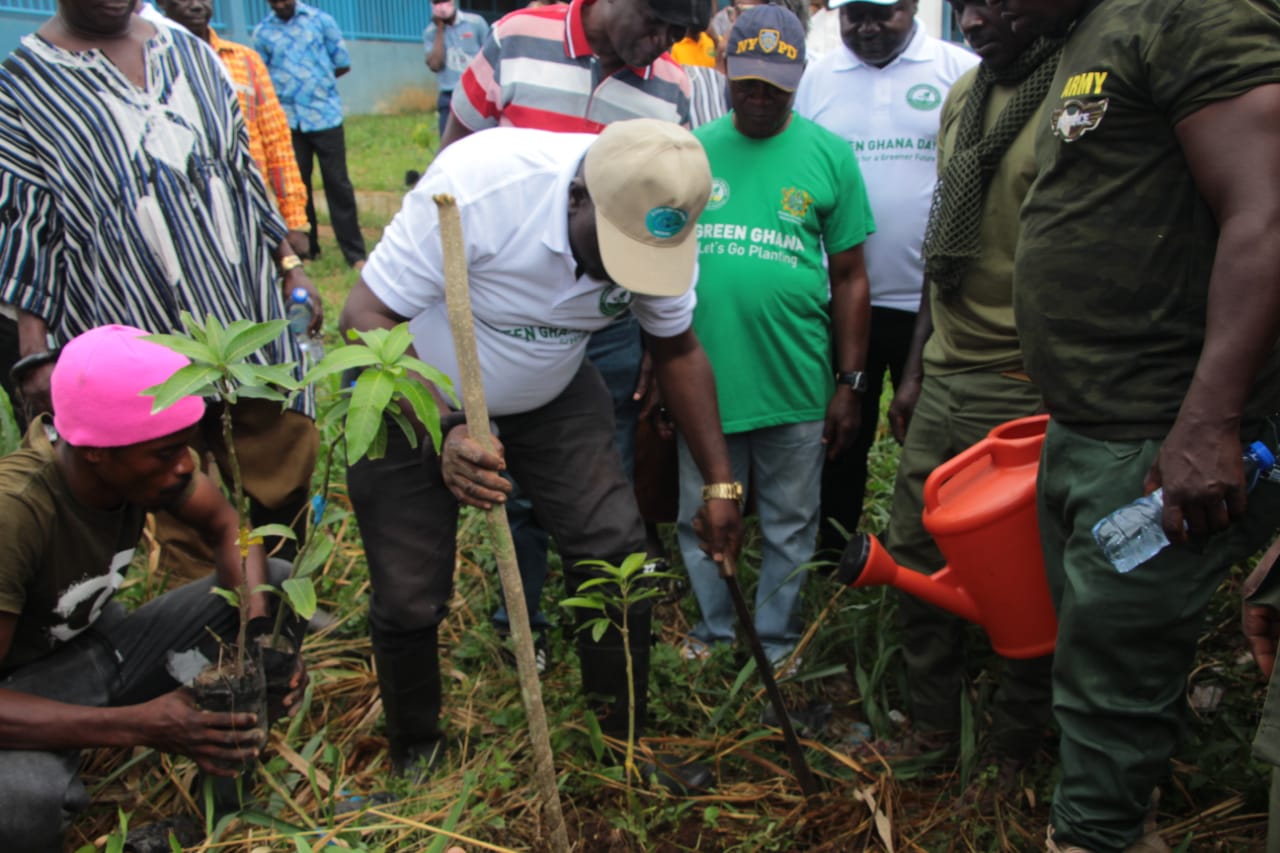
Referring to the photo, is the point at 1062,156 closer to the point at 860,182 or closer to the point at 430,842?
the point at 860,182

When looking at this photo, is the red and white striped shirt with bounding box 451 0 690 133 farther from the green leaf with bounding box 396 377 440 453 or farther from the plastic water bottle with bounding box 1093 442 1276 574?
the plastic water bottle with bounding box 1093 442 1276 574

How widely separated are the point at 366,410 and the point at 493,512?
0.40m

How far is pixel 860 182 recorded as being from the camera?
10.1ft

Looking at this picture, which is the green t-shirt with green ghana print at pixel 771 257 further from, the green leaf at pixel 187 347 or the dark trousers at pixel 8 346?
the dark trousers at pixel 8 346

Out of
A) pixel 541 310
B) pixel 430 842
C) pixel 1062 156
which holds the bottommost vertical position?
pixel 430 842

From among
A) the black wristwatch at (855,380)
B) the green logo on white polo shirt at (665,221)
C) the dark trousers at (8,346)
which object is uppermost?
the green logo on white polo shirt at (665,221)

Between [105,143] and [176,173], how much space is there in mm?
180

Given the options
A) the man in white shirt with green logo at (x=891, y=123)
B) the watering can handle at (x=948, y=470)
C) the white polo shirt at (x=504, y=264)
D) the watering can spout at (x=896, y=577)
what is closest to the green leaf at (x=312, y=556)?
the white polo shirt at (x=504, y=264)

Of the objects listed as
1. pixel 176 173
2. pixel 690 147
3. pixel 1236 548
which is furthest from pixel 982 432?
pixel 176 173

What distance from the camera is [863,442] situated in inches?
137

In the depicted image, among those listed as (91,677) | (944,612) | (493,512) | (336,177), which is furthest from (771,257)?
(336,177)

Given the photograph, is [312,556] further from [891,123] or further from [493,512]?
[891,123]

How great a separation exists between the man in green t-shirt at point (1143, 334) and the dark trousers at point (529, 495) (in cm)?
104

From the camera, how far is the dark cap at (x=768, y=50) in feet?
9.56
